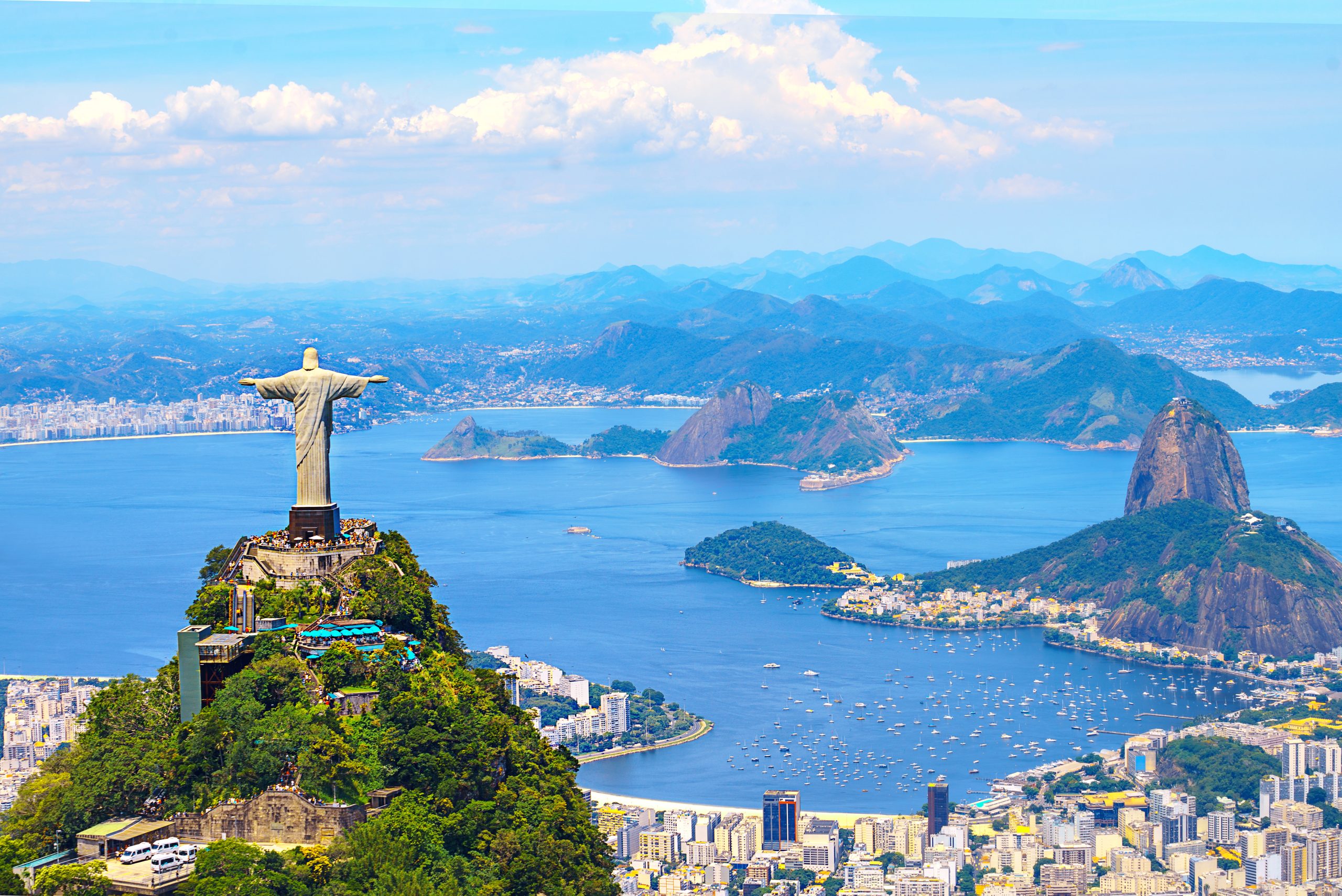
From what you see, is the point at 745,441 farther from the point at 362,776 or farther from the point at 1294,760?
the point at 362,776

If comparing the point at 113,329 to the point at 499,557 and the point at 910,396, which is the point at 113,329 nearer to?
the point at 910,396

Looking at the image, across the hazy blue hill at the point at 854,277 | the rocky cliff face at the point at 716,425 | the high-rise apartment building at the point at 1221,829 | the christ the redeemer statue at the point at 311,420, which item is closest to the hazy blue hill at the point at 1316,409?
the rocky cliff face at the point at 716,425

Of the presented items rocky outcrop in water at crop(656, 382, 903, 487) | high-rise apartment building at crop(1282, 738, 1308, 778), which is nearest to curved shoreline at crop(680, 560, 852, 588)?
high-rise apartment building at crop(1282, 738, 1308, 778)

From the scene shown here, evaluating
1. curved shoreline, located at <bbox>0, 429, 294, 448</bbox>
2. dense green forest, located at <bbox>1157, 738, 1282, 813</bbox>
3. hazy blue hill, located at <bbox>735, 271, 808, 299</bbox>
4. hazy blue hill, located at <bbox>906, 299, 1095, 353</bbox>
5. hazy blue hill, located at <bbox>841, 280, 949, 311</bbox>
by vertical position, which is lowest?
dense green forest, located at <bbox>1157, 738, 1282, 813</bbox>

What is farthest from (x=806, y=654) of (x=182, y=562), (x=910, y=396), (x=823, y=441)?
(x=910, y=396)

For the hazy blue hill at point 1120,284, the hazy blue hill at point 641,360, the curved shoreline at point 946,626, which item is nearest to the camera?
the curved shoreline at point 946,626

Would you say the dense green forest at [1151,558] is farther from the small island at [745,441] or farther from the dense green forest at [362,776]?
the dense green forest at [362,776]

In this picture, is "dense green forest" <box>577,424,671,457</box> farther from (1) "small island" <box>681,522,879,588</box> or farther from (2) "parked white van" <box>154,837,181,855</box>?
(2) "parked white van" <box>154,837,181,855</box>
